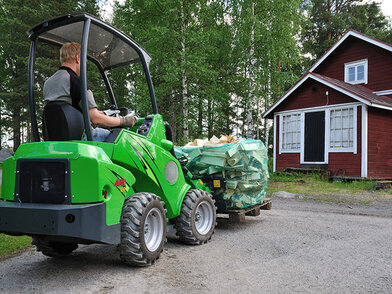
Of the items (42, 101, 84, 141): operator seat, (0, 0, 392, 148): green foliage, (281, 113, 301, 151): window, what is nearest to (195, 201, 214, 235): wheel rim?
(42, 101, 84, 141): operator seat

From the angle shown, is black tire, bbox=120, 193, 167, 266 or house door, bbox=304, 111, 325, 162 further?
house door, bbox=304, 111, 325, 162

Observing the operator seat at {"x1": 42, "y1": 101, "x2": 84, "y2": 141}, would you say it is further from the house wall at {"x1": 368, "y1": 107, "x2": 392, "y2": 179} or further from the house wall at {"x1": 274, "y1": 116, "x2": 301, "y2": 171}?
the house wall at {"x1": 274, "y1": 116, "x2": 301, "y2": 171}

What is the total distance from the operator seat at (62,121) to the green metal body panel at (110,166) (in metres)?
0.22

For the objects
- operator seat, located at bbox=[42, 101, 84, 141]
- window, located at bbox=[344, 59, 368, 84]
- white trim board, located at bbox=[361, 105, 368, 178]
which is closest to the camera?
operator seat, located at bbox=[42, 101, 84, 141]

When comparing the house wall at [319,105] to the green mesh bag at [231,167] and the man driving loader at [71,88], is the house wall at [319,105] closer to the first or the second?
the green mesh bag at [231,167]

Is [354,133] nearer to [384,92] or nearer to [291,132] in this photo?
[291,132]

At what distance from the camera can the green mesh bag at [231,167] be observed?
619cm

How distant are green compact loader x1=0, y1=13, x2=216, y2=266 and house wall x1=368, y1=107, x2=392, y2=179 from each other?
1305cm

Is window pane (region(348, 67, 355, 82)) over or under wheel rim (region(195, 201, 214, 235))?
over

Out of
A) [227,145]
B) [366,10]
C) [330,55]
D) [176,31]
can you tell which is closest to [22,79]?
[176,31]

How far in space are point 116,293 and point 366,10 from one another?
127ft

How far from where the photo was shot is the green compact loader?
11.2 ft

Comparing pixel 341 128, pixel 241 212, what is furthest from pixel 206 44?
pixel 241 212

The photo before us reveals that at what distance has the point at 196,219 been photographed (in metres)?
5.42
